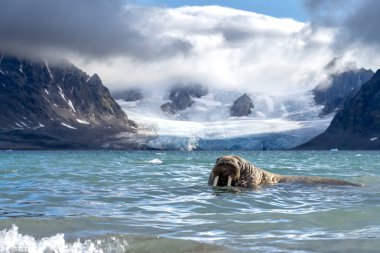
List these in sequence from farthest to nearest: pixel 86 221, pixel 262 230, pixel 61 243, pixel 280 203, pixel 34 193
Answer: pixel 34 193 < pixel 280 203 < pixel 86 221 < pixel 262 230 < pixel 61 243

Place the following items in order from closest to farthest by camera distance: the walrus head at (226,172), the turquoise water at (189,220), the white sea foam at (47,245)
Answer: the white sea foam at (47,245) → the turquoise water at (189,220) → the walrus head at (226,172)

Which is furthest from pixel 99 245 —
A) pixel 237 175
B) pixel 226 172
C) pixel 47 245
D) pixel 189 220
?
pixel 237 175

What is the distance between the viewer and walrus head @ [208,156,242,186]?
17809 mm

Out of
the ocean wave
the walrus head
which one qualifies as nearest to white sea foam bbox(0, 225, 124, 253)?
the ocean wave

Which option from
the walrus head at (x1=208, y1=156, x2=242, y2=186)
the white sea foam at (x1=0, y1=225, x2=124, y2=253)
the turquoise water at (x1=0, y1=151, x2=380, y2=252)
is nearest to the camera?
the white sea foam at (x1=0, y1=225, x2=124, y2=253)

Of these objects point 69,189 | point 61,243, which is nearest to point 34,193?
point 69,189

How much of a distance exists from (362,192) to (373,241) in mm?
7808

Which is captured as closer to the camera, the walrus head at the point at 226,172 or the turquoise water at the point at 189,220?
the turquoise water at the point at 189,220

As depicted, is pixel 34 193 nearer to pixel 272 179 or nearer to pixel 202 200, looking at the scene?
pixel 202 200

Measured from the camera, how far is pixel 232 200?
14.0 metres

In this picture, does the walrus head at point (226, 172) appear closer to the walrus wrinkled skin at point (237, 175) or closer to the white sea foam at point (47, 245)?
the walrus wrinkled skin at point (237, 175)

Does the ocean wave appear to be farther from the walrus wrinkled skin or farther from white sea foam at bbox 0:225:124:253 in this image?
the walrus wrinkled skin

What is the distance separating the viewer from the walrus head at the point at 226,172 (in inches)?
701

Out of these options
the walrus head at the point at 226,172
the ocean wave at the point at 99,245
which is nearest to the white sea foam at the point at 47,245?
the ocean wave at the point at 99,245
